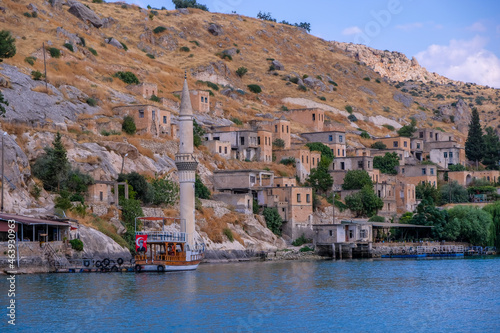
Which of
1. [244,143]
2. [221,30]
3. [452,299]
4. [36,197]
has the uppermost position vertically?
[221,30]

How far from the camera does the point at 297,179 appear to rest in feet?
309

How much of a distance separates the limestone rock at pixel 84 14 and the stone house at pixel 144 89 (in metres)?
26.9

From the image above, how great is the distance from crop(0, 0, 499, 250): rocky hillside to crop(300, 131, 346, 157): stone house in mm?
4579

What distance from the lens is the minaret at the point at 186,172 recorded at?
6291cm

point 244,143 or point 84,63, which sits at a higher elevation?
point 84,63

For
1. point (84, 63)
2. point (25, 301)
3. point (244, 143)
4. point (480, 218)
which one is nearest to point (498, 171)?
point (480, 218)

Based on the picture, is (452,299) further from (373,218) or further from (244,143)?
(244,143)

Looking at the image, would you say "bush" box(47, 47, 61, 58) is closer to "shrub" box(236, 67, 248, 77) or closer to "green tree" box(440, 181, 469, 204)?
"shrub" box(236, 67, 248, 77)

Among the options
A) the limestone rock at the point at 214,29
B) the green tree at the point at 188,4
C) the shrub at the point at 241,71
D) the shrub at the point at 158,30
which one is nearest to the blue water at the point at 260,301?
the shrub at the point at 241,71

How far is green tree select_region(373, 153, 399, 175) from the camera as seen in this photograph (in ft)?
345

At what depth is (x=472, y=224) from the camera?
8331 cm

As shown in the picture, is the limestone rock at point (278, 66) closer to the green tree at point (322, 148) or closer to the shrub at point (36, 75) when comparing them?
the green tree at point (322, 148)

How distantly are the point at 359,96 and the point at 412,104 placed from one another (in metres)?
14.2

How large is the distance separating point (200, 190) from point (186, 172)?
594 inches
